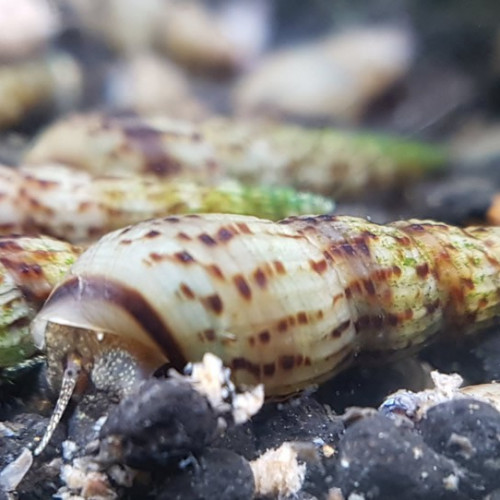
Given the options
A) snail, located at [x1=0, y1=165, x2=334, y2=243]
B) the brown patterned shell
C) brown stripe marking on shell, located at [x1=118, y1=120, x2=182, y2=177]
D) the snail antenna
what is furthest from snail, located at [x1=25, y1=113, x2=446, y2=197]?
the snail antenna

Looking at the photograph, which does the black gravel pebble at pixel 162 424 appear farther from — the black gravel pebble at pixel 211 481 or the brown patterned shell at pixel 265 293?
the brown patterned shell at pixel 265 293

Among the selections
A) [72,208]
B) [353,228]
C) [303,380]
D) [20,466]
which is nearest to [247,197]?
[72,208]

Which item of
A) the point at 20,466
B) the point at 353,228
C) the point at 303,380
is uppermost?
the point at 353,228

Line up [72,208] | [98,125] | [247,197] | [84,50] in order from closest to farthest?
[72,208]
[247,197]
[98,125]
[84,50]

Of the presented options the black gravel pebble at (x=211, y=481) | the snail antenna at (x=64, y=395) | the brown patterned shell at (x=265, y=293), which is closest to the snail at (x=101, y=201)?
the brown patterned shell at (x=265, y=293)

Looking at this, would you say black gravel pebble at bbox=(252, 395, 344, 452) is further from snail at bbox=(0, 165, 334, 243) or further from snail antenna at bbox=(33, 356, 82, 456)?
snail at bbox=(0, 165, 334, 243)

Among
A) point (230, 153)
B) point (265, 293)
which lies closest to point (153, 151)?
point (230, 153)

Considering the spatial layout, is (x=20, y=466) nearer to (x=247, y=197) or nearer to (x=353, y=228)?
(x=353, y=228)
